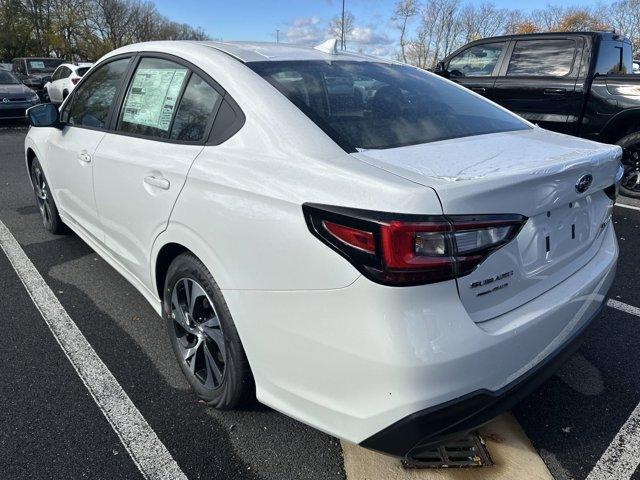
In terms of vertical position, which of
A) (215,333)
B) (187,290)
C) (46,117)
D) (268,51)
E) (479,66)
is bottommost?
Result: (215,333)

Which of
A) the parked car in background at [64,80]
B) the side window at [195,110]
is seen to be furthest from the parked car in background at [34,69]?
the side window at [195,110]

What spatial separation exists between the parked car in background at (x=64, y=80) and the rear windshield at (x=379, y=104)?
577 inches

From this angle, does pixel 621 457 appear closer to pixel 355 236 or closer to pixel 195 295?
pixel 355 236

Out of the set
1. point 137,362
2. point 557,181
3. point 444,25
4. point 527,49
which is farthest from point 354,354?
point 444,25

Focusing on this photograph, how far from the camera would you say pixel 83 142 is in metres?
3.16

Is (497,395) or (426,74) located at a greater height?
(426,74)

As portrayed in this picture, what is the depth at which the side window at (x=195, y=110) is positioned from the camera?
2.20 metres

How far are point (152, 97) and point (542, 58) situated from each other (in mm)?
5603

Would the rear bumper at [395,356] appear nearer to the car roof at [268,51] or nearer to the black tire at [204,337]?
the black tire at [204,337]

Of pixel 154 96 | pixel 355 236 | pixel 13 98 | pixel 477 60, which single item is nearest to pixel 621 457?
pixel 355 236

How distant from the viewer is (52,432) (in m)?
2.21

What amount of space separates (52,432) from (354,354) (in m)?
1.53

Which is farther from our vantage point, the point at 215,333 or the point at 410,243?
the point at 215,333

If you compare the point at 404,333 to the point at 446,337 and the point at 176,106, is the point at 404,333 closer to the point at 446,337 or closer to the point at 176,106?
the point at 446,337
